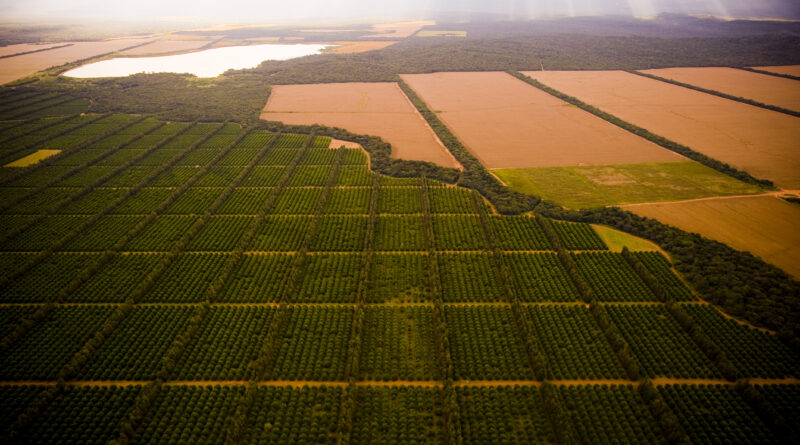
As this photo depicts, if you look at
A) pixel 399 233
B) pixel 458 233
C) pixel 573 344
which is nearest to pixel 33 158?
pixel 399 233

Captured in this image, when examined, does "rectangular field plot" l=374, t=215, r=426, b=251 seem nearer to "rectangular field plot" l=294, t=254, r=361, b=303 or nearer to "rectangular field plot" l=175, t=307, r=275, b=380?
"rectangular field plot" l=294, t=254, r=361, b=303

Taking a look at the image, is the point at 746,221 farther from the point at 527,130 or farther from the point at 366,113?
the point at 366,113

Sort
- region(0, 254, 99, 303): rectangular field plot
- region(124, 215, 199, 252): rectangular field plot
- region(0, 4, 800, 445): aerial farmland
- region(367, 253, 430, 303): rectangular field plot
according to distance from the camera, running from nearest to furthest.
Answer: region(0, 4, 800, 445): aerial farmland → region(0, 254, 99, 303): rectangular field plot → region(367, 253, 430, 303): rectangular field plot → region(124, 215, 199, 252): rectangular field plot

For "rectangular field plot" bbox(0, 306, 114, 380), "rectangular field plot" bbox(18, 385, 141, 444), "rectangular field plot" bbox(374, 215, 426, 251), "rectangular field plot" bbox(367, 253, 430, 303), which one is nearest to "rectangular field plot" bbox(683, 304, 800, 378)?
"rectangular field plot" bbox(367, 253, 430, 303)

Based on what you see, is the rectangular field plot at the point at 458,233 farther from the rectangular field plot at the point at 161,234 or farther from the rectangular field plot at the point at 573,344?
the rectangular field plot at the point at 161,234

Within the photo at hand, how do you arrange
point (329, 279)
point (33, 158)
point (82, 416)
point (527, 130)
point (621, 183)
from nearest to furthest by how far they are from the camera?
point (82, 416) < point (329, 279) < point (621, 183) < point (33, 158) < point (527, 130)

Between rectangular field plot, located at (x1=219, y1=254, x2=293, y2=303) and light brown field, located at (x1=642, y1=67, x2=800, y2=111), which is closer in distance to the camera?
rectangular field plot, located at (x1=219, y1=254, x2=293, y2=303)
